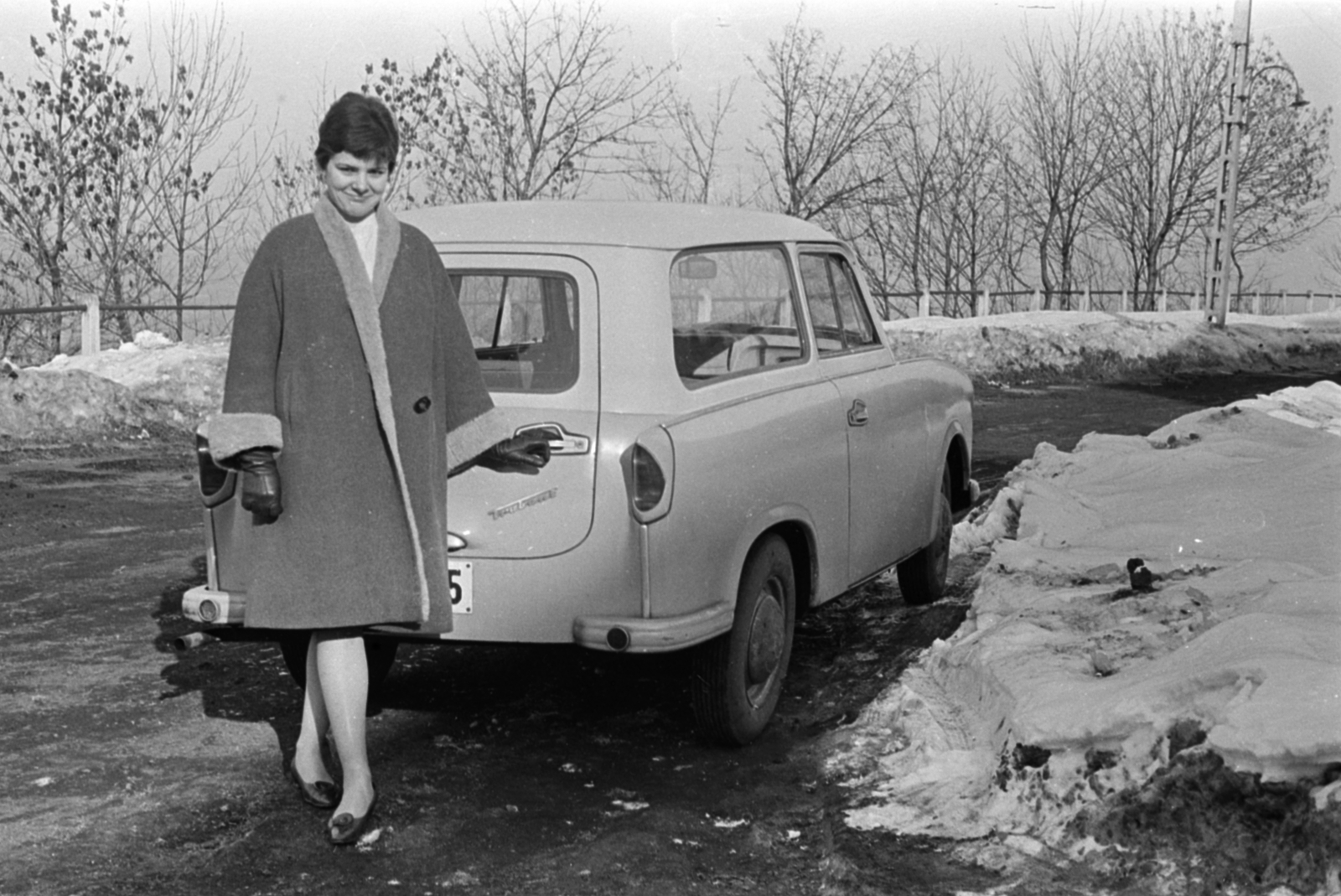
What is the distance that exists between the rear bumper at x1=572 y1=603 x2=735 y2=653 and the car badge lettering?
0.38 metres

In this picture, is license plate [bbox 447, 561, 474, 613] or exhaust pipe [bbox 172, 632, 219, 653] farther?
exhaust pipe [bbox 172, 632, 219, 653]

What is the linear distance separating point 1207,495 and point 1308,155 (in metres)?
49.4

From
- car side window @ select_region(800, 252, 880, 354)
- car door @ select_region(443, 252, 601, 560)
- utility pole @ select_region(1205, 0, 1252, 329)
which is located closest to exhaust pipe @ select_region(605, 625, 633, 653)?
car door @ select_region(443, 252, 601, 560)

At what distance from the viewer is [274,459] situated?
4.24 meters

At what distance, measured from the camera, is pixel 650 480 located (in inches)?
191

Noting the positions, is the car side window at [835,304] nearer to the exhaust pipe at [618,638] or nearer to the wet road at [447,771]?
the wet road at [447,771]

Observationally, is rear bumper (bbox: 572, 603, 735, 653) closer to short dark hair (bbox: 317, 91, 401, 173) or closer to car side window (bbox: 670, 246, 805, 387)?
car side window (bbox: 670, 246, 805, 387)

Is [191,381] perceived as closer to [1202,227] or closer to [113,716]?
[113,716]

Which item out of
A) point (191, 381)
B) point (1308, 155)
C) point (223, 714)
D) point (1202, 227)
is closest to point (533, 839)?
point (223, 714)

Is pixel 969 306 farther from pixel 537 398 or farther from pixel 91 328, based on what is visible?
pixel 537 398

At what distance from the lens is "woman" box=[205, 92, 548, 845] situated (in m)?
4.25

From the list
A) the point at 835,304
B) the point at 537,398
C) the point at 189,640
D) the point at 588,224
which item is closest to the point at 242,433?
the point at 537,398

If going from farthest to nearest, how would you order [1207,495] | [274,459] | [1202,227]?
[1202,227] → [1207,495] → [274,459]

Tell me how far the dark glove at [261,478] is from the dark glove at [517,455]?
644mm
